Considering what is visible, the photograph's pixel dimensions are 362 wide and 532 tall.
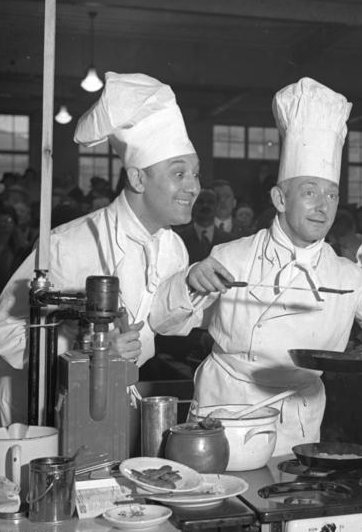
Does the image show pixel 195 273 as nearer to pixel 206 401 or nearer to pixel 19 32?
pixel 206 401

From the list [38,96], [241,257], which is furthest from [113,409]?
[38,96]

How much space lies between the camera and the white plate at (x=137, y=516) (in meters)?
1.47

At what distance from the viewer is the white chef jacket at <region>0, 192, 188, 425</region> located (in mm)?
2396

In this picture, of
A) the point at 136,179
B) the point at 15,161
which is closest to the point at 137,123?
the point at 136,179

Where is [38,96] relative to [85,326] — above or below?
above

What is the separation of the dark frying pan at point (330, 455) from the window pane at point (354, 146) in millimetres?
11161

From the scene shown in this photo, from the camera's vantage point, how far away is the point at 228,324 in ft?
8.27

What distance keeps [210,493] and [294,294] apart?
1.01 meters

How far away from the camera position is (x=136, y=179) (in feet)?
8.04

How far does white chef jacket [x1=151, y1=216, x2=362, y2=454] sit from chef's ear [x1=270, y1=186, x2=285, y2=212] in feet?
0.35

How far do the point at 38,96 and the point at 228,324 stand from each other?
9.78 metres

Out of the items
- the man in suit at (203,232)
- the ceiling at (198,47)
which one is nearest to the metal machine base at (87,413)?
the man in suit at (203,232)

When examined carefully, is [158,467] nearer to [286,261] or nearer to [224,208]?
[286,261]

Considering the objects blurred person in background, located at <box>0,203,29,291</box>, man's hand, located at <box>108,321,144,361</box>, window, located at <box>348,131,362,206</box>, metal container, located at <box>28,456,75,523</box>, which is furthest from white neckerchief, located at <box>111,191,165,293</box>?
window, located at <box>348,131,362,206</box>
